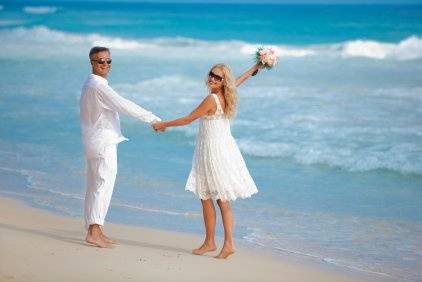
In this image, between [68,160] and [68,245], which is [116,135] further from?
[68,160]

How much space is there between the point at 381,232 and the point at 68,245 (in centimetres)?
287

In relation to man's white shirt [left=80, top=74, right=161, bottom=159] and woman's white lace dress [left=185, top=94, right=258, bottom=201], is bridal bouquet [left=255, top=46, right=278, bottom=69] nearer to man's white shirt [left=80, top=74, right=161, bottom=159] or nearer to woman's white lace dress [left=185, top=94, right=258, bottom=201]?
woman's white lace dress [left=185, top=94, right=258, bottom=201]

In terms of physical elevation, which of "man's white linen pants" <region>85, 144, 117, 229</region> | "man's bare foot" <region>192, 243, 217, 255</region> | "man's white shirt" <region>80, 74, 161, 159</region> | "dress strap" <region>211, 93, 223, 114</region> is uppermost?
"dress strap" <region>211, 93, 223, 114</region>

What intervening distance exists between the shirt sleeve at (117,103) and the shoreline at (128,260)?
1.00 meters

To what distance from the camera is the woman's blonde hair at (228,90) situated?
6.67 metres

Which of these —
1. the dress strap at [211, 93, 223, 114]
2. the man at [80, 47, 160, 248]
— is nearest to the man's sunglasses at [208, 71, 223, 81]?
the dress strap at [211, 93, 223, 114]

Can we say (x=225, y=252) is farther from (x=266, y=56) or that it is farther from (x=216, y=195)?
(x=266, y=56)

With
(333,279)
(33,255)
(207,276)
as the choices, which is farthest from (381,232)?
(33,255)

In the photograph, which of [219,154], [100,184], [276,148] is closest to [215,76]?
[219,154]

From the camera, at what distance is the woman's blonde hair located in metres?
6.67

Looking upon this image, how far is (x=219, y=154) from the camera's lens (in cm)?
674

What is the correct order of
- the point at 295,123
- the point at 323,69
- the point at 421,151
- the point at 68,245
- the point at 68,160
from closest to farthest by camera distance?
the point at 68,245
the point at 68,160
the point at 421,151
the point at 295,123
the point at 323,69

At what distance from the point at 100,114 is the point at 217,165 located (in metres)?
0.95

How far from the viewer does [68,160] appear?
11250 mm
